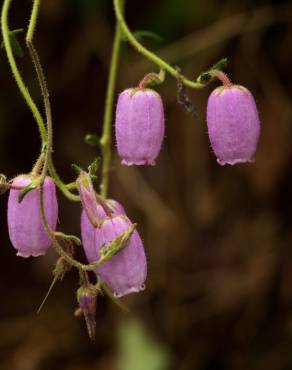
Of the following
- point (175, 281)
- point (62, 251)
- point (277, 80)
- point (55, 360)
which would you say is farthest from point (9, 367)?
point (62, 251)

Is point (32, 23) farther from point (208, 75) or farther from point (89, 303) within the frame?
point (89, 303)

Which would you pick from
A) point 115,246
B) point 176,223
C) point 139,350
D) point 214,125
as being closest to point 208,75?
point 214,125

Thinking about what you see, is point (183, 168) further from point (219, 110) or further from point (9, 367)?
point (219, 110)

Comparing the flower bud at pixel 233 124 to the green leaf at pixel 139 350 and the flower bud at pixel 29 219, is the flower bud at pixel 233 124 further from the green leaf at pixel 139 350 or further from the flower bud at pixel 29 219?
the green leaf at pixel 139 350

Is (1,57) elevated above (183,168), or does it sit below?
above

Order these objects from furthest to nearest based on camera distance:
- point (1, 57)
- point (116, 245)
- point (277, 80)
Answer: point (277, 80) → point (1, 57) → point (116, 245)

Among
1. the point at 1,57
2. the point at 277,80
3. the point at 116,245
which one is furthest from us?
the point at 277,80

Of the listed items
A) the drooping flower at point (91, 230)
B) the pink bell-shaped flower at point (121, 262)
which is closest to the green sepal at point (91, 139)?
the drooping flower at point (91, 230)
